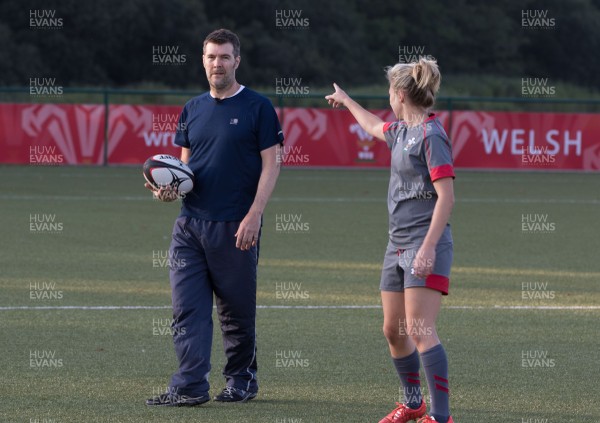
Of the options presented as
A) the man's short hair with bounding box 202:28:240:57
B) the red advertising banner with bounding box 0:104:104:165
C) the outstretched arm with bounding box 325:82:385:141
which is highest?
the red advertising banner with bounding box 0:104:104:165

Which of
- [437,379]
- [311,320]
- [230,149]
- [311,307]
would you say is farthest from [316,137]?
[437,379]

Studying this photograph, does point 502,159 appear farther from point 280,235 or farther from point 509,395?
point 509,395

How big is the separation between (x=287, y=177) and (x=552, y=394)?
2157 cm

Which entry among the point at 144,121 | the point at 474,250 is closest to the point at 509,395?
the point at 474,250

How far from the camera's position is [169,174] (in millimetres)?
7188

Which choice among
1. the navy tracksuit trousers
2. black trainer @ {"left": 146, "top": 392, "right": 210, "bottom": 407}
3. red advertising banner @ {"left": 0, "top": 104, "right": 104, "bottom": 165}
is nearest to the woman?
the navy tracksuit trousers

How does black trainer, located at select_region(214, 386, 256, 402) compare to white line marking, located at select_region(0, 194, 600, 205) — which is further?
white line marking, located at select_region(0, 194, 600, 205)

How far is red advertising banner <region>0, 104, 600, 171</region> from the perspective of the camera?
2989 cm

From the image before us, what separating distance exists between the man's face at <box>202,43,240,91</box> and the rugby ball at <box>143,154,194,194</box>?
19.9 inches

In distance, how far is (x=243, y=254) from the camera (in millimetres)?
7324

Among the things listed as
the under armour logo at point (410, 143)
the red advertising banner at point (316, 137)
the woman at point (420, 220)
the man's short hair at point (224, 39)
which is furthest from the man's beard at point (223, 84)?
the red advertising banner at point (316, 137)

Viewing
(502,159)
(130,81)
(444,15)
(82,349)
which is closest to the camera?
(82,349)

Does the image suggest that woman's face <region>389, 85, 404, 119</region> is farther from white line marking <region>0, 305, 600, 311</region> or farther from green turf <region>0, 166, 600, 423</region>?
white line marking <region>0, 305, 600, 311</region>

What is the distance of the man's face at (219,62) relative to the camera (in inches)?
282
